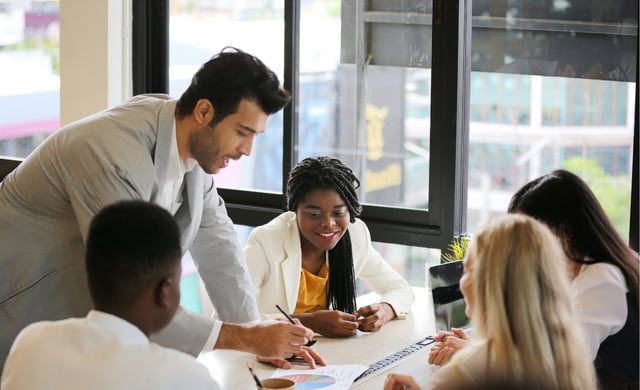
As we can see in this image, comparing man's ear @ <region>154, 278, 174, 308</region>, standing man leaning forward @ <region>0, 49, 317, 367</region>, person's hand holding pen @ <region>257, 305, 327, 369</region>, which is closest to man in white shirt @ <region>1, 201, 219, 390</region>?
man's ear @ <region>154, 278, 174, 308</region>

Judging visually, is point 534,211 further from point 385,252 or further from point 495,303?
point 385,252

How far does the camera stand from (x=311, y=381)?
6.42ft

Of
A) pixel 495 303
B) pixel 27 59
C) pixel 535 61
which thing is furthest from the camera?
pixel 27 59

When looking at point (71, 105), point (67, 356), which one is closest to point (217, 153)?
point (67, 356)

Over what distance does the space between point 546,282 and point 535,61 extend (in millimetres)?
1780

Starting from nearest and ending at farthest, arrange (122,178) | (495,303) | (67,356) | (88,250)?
1. (67,356)
2. (88,250)
3. (495,303)
4. (122,178)

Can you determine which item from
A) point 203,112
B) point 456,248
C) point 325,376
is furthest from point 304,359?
point 456,248

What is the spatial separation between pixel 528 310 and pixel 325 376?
25.4 inches

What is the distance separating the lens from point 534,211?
6.62ft

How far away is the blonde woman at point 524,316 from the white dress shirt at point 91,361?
1.69ft

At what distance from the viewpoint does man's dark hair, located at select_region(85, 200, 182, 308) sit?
54.7 inches

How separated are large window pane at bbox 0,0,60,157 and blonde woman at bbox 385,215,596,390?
3.12m

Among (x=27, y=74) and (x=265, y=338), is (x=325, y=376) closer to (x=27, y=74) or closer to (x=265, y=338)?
(x=265, y=338)

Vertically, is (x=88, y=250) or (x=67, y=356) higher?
(x=88, y=250)
